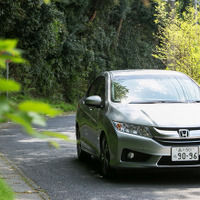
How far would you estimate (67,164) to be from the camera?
8.52 m

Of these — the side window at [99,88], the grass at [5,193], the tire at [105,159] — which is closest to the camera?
the grass at [5,193]

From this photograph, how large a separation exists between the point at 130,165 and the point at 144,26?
3939cm

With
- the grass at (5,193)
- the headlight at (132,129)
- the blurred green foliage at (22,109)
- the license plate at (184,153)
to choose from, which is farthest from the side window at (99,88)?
the blurred green foliage at (22,109)

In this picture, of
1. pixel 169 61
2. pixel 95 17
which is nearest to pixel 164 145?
pixel 169 61

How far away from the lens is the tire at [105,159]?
6.83 meters

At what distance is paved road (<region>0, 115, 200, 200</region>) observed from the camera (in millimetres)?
5918

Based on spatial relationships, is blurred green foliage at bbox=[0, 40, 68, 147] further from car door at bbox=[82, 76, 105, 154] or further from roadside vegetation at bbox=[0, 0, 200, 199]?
roadside vegetation at bbox=[0, 0, 200, 199]

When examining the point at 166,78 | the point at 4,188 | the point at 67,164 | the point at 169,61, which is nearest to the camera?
the point at 4,188

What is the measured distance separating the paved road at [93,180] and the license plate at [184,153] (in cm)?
36

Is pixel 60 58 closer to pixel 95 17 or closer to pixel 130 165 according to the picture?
pixel 95 17

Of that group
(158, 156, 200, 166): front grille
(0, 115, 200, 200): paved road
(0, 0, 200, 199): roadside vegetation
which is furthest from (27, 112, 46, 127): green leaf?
(0, 0, 200, 199): roadside vegetation

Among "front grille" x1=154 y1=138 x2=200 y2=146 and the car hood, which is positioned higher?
the car hood

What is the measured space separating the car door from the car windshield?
0.28m

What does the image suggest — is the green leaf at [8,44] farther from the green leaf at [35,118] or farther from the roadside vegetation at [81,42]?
the roadside vegetation at [81,42]
